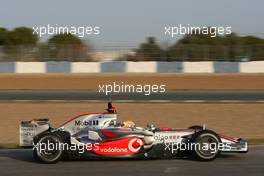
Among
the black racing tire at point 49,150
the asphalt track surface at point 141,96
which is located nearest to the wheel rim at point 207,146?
the black racing tire at point 49,150


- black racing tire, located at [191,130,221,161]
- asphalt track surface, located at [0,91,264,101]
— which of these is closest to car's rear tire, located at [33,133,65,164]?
black racing tire, located at [191,130,221,161]

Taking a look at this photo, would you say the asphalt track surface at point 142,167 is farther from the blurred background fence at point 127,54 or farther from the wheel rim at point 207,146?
the blurred background fence at point 127,54

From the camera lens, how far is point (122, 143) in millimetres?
9102

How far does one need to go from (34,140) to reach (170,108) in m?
9.54

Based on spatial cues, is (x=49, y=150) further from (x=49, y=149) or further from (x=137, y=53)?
(x=137, y=53)

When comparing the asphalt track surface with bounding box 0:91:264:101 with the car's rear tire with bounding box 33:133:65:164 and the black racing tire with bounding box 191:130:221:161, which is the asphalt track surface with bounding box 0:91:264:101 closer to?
the black racing tire with bounding box 191:130:221:161

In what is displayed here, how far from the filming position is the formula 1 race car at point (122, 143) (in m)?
9.09

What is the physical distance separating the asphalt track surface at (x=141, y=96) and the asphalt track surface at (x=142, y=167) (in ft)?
39.7

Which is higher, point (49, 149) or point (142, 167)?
point (49, 149)

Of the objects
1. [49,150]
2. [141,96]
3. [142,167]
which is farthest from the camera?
[141,96]

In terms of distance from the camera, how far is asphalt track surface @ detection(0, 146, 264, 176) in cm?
Answer: 819

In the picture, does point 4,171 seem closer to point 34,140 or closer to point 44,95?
point 34,140

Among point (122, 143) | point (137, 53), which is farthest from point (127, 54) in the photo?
point (122, 143)

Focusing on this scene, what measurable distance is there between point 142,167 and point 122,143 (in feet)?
2.16
